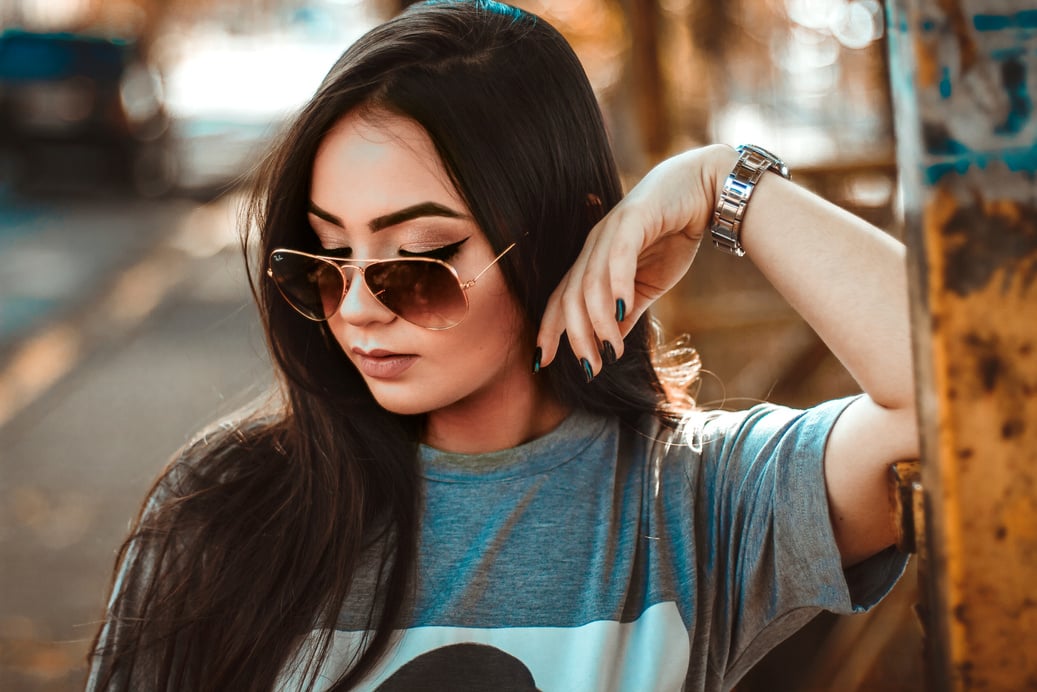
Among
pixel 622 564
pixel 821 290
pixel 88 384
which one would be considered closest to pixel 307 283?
pixel 622 564

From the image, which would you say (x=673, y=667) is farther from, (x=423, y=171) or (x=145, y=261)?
(x=145, y=261)

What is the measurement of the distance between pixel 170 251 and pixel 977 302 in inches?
442

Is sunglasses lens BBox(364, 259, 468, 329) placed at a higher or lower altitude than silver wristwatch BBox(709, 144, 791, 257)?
lower

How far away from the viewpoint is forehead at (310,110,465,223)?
59.4 inches

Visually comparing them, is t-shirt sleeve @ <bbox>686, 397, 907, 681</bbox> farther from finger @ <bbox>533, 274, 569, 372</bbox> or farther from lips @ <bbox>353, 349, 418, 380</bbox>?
lips @ <bbox>353, 349, 418, 380</bbox>

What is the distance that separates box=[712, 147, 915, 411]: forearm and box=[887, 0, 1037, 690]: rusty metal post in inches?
24.4

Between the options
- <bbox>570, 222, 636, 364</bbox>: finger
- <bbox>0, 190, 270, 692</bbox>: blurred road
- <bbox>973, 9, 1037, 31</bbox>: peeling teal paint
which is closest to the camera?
<bbox>973, 9, 1037, 31</bbox>: peeling teal paint

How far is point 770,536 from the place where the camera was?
1.48 meters

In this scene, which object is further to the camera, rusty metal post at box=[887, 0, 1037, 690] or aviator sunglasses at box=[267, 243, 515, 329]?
aviator sunglasses at box=[267, 243, 515, 329]

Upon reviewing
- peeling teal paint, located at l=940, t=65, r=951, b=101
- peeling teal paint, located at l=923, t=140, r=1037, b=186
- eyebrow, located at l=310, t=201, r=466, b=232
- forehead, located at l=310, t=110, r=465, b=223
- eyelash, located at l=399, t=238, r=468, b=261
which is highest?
peeling teal paint, located at l=940, t=65, r=951, b=101

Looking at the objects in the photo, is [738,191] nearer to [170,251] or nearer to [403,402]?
[403,402]

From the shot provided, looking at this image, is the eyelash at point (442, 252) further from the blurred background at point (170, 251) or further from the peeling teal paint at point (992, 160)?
the peeling teal paint at point (992, 160)

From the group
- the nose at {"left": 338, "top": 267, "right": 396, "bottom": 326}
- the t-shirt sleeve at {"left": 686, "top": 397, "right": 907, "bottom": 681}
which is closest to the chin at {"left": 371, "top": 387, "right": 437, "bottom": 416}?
the nose at {"left": 338, "top": 267, "right": 396, "bottom": 326}

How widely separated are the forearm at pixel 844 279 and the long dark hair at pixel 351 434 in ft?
1.12
